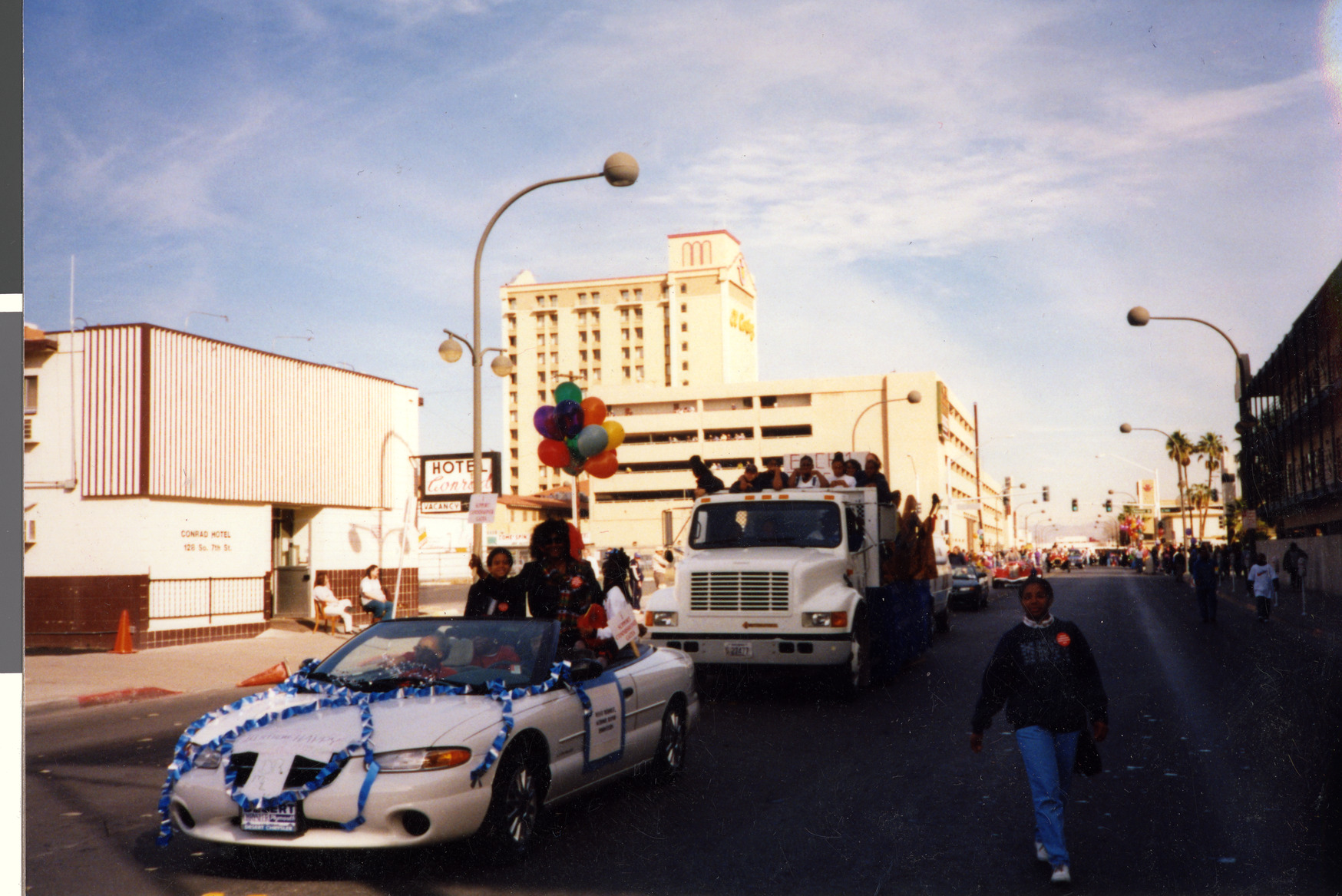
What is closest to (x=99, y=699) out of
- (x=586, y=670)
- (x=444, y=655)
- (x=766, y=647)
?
(x=766, y=647)

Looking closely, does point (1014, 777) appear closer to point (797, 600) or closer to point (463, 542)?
point (797, 600)

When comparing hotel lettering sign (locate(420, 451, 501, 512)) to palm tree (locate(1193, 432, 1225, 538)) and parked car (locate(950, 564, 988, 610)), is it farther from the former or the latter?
palm tree (locate(1193, 432, 1225, 538))

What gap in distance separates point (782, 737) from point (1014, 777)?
2.53 metres

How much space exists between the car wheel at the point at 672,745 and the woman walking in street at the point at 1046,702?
2777 mm

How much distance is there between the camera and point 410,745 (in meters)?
5.93

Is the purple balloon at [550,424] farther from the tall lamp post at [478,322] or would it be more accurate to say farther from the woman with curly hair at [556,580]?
the woman with curly hair at [556,580]

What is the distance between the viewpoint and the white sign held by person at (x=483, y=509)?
17406 mm

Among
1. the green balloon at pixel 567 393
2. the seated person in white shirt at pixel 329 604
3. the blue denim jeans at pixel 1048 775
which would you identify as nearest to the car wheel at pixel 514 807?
the blue denim jeans at pixel 1048 775

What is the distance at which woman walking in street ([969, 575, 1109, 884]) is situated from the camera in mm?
6031

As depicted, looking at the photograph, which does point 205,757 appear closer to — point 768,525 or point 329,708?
point 329,708

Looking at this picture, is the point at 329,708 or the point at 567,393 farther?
the point at 567,393

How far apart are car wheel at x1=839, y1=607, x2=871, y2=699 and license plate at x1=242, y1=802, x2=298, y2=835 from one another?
8.17 m

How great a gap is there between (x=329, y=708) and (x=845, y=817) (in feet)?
11.0

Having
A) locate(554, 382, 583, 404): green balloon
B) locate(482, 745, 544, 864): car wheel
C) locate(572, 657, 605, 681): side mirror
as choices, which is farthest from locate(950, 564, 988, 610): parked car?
locate(482, 745, 544, 864): car wheel
